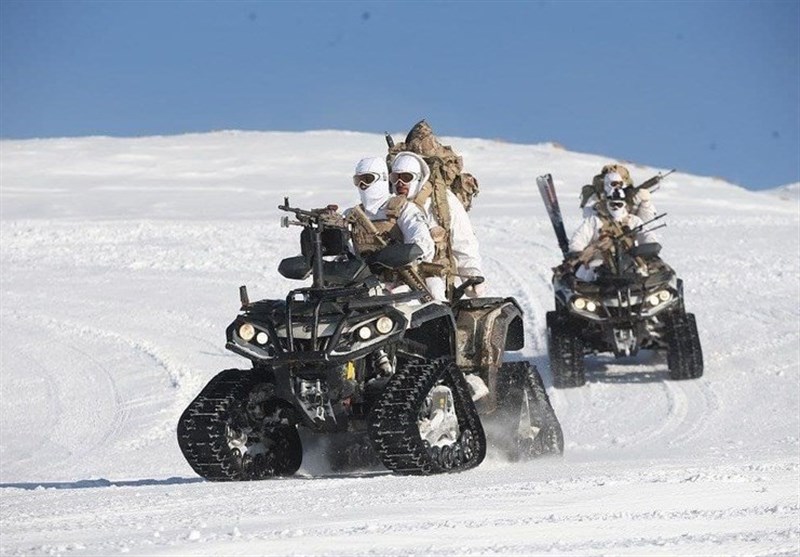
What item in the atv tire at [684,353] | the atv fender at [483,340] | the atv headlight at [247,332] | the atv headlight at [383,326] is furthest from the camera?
the atv tire at [684,353]

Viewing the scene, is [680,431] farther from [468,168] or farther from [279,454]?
[468,168]

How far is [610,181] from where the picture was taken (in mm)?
17891

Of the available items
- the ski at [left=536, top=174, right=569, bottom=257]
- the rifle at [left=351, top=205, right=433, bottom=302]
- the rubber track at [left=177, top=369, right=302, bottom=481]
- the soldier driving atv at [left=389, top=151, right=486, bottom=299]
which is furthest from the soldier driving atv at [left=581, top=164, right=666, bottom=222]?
the rubber track at [left=177, top=369, right=302, bottom=481]

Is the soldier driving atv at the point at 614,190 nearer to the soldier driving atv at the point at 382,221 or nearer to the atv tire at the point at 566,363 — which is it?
the atv tire at the point at 566,363

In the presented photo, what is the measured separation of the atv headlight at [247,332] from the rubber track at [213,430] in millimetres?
241


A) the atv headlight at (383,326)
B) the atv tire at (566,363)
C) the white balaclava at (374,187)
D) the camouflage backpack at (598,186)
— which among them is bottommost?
the atv tire at (566,363)

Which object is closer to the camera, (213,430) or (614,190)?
(213,430)

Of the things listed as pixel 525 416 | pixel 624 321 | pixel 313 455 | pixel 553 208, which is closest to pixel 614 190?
pixel 553 208

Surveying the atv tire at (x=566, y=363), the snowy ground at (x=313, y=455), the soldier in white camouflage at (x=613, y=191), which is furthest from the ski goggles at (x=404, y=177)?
the soldier in white camouflage at (x=613, y=191)

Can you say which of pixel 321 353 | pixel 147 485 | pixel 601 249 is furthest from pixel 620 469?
pixel 601 249

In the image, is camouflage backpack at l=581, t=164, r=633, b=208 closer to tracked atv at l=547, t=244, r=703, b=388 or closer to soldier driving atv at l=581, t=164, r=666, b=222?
soldier driving atv at l=581, t=164, r=666, b=222

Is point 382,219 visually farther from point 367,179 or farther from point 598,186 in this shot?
point 598,186

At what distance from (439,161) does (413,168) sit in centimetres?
66

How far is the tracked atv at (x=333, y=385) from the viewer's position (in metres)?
8.79
